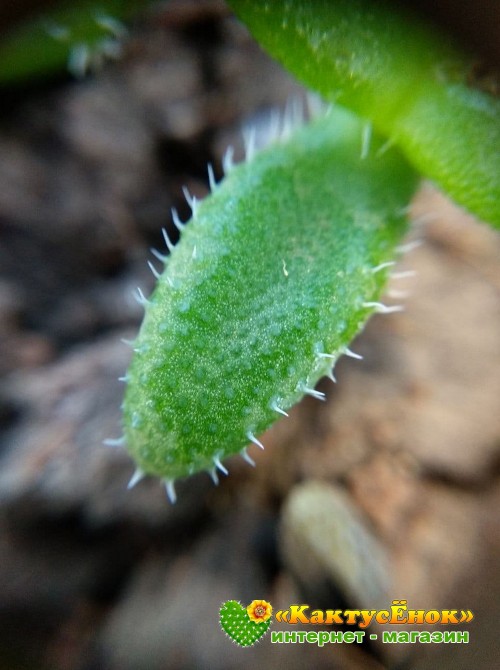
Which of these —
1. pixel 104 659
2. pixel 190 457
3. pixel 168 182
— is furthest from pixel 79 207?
pixel 104 659

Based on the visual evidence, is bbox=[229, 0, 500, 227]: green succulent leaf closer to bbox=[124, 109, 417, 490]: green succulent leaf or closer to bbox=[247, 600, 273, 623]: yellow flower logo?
bbox=[124, 109, 417, 490]: green succulent leaf

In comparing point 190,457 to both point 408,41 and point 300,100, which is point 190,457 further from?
point 300,100

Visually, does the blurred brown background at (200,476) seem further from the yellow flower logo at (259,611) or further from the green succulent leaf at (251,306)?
the green succulent leaf at (251,306)

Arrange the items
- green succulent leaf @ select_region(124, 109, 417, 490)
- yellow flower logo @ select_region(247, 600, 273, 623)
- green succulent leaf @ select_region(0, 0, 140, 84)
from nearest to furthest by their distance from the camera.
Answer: green succulent leaf @ select_region(124, 109, 417, 490) < yellow flower logo @ select_region(247, 600, 273, 623) < green succulent leaf @ select_region(0, 0, 140, 84)

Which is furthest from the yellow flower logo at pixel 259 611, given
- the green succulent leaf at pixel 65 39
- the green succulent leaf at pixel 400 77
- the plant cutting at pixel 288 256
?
the green succulent leaf at pixel 65 39

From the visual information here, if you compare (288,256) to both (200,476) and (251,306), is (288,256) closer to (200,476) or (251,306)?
(251,306)

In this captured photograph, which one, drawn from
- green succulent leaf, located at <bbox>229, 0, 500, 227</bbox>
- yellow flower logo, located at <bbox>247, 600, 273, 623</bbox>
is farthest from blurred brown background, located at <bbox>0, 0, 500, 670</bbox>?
green succulent leaf, located at <bbox>229, 0, 500, 227</bbox>
